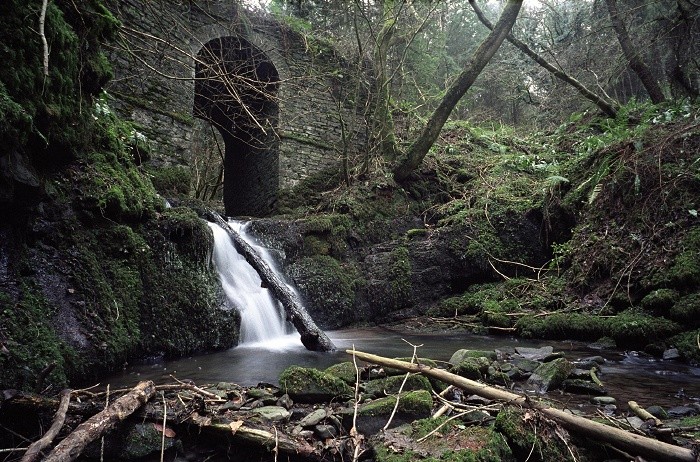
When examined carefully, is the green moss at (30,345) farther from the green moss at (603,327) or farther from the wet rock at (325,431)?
the green moss at (603,327)

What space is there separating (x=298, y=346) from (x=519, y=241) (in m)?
5.11

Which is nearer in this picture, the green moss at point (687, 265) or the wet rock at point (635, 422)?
the wet rock at point (635, 422)

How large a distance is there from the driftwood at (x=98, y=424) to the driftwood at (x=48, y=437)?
7cm

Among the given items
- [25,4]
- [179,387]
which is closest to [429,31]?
[25,4]

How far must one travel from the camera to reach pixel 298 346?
5426mm

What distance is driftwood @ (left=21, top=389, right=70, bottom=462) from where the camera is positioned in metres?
1.51

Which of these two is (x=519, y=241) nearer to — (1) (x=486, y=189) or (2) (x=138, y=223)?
(1) (x=486, y=189)

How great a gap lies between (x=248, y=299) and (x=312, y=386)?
3.63 meters

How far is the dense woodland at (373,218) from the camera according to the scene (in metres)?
3.13

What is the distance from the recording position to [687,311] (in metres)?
4.44

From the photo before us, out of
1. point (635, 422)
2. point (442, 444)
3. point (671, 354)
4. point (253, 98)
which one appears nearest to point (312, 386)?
point (442, 444)

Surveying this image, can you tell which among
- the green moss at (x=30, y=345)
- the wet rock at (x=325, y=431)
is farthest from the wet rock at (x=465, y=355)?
the green moss at (x=30, y=345)

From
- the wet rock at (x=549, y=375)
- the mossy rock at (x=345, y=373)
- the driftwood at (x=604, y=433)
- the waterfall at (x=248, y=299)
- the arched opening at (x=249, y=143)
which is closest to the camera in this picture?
the driftwood at (x=604, y=433)

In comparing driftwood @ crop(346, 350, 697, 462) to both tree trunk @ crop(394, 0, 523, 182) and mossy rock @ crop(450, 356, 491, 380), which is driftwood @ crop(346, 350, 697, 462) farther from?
tree trunk @ crop(394, 0, 523, 182)
